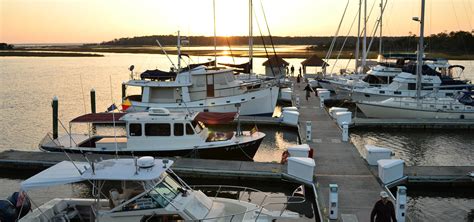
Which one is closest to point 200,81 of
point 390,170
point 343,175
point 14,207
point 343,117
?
point 343,117

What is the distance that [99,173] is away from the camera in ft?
32.1

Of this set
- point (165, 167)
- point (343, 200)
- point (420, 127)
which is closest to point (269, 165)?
point (343, 200)

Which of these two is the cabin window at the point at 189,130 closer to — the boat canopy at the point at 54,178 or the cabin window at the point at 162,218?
the boat canopy at the point at 54,178

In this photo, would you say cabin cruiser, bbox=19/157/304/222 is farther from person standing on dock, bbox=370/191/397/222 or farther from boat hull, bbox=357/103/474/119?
boat hull, bbox=357/103/474/119

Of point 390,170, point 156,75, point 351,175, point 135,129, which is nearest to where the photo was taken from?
point 390,170

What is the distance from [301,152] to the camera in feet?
52.5

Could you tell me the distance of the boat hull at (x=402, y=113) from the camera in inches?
1068

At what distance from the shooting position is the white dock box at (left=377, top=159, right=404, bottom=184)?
47.0 ft

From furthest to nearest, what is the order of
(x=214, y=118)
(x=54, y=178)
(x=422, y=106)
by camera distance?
(x=422, y=106) → (x=214, y=118) → (x=54, y=178)

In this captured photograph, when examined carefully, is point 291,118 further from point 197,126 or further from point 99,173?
point 99,173

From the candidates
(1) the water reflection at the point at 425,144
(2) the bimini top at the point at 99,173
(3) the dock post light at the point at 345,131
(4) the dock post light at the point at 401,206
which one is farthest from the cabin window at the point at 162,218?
(1) the water reflection at the point at 425,144

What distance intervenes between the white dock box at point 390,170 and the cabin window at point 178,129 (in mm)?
7517

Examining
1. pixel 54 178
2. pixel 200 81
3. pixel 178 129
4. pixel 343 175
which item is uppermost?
pixel 200 81

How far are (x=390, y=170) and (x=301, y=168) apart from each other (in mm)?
2803
